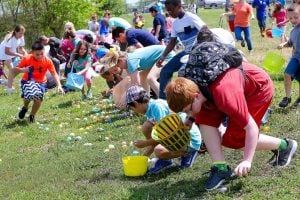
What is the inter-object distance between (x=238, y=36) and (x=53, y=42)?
5.48 metres

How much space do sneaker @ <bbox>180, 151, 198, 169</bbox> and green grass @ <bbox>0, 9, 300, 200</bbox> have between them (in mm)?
69

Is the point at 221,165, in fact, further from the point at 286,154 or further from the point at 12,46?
the point at 12,46

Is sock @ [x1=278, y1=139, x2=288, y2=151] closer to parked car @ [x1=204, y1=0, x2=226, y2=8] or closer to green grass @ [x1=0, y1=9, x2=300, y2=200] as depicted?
A: green grass @ [x1=0, y1=9, x2=300, y2=200]

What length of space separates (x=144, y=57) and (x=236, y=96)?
4061 millimetres

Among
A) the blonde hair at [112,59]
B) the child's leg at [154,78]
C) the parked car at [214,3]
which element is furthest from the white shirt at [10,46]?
the parked car at [214,3]

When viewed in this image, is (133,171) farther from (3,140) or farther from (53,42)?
(53,42)

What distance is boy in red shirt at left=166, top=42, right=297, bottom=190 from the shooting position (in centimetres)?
372

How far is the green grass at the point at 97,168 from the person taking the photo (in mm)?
4215

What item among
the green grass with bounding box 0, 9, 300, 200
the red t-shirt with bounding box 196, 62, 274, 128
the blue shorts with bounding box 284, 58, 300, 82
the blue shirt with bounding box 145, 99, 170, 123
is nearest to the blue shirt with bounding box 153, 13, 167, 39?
the green grass with bounding box 0, 9, 300, 200

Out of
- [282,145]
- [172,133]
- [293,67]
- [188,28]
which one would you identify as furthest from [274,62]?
[172,133]

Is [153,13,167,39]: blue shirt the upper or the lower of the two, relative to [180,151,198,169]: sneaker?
lower

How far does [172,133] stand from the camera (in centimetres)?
427

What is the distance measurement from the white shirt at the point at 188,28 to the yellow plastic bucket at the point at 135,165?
2342 mm

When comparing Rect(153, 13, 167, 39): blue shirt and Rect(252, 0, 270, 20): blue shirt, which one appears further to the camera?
Rect(252, 0, 270, 20): blue shirt
